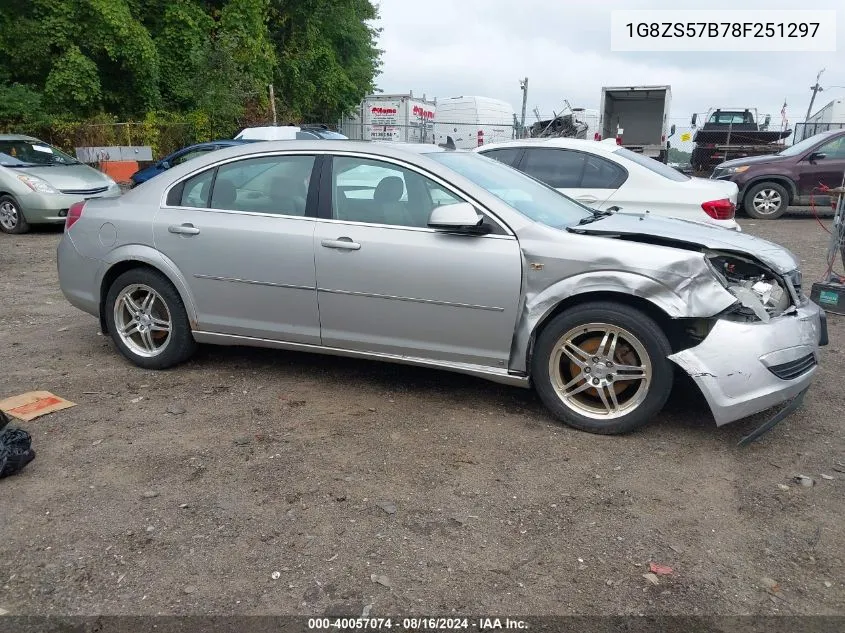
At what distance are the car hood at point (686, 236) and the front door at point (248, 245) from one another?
169 centimetres

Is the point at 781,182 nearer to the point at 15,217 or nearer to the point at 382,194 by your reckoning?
the point at 382,194

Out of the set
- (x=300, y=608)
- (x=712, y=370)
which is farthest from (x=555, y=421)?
(x=300, y=608)

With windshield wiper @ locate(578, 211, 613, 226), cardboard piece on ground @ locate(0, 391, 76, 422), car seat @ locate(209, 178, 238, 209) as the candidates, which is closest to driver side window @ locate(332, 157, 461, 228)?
car seat @ locate(209, 178, 238, 209)

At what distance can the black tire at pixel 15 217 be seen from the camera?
1118 centimetres

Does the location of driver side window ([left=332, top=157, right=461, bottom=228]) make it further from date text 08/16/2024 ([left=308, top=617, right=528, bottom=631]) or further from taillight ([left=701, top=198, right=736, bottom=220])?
taillight ([left=701, top=198, right=736, bottom=220])

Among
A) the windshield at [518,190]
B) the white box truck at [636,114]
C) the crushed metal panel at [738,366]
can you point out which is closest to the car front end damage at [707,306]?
the crushed metal panel at [738,366]

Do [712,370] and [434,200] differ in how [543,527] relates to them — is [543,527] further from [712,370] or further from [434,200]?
[434,200]

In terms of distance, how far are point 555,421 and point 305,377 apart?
1.75 meters

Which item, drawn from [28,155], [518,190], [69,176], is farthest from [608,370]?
[28,155]

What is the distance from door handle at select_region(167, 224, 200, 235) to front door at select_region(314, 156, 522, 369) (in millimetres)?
902

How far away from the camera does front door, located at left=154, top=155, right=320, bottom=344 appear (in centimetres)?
446

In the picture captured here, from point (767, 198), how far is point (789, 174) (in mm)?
552

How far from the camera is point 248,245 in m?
4.54

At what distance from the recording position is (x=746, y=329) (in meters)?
3.69
